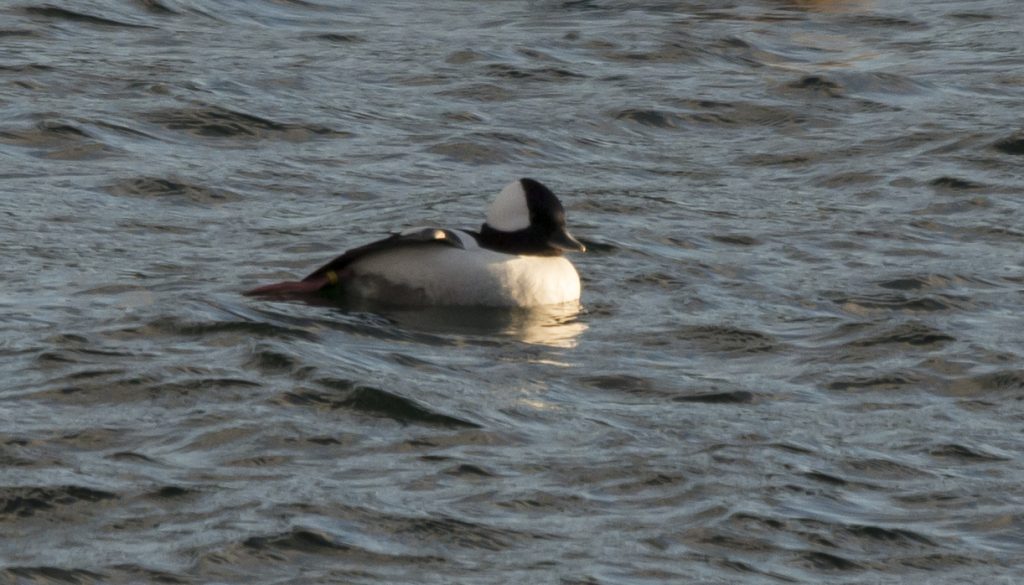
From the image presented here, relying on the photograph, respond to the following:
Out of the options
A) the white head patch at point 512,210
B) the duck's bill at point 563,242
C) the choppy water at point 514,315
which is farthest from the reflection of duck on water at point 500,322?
the white head patch at point 512,210

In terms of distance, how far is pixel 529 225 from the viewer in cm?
1102

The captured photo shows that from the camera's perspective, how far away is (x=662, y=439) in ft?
27.6

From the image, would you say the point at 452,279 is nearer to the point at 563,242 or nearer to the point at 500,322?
the point at 500,322

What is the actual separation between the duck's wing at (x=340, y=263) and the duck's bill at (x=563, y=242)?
61 centimetres

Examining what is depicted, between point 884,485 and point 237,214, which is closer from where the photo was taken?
point 884,485

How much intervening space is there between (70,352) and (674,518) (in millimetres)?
3066

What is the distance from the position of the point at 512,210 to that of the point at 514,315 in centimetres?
61

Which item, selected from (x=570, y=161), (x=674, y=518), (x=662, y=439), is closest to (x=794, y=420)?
(x=662, y=439)

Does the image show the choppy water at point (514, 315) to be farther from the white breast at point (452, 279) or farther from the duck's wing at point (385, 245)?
the duck's wing at point (385, 245)

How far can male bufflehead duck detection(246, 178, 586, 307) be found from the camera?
10.6m

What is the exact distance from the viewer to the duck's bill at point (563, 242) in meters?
11.0

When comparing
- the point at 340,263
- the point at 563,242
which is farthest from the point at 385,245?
the point at 563,242

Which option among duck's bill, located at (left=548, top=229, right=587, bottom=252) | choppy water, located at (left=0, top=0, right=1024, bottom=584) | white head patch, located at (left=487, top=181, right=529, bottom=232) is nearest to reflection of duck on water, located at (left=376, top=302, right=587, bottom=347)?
choppy water, located at (left=0, top=0, right=1024, bottom=584)

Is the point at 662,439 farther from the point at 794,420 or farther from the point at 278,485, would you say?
the point at 278,485
